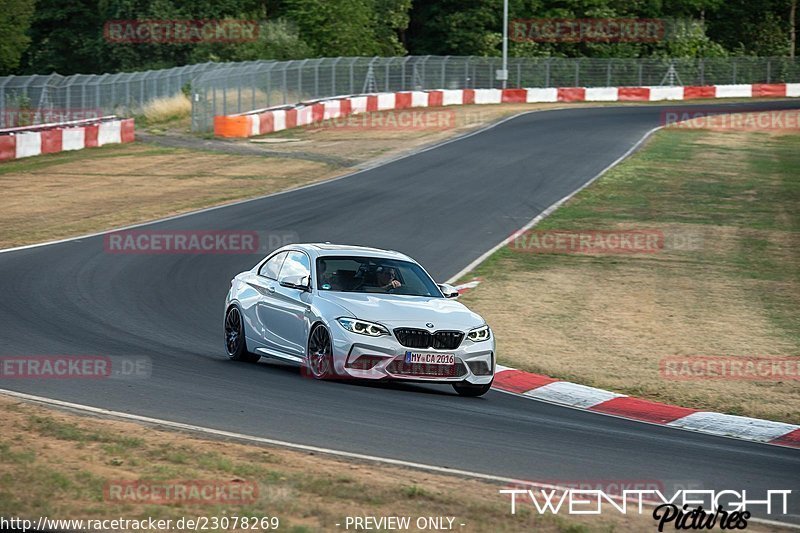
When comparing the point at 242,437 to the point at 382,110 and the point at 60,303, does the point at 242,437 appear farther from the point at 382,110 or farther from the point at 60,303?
the point at 382,110

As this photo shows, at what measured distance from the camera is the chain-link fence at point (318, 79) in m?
45.2

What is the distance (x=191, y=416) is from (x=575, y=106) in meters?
51.5

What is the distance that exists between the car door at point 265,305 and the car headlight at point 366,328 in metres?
1.49

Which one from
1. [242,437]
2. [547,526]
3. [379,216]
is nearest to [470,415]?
[242,437]

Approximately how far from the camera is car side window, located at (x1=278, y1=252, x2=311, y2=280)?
544 inches

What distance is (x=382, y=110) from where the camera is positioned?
5441 cm

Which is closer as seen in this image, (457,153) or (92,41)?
(457,153)

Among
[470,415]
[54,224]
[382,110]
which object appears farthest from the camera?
[382,110]

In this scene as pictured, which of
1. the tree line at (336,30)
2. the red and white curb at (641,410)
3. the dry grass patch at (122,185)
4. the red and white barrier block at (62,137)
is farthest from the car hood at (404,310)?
the tree line at (336,30)

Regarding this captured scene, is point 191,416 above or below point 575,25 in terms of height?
below

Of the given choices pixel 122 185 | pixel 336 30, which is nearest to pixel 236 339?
pixel 122 185

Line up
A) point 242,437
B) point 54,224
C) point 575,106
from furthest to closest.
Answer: point 575,106
point 54,224
point 242,437

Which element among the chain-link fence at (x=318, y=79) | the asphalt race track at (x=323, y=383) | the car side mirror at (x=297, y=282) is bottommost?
the asphalt race track at (x=323, y=383)

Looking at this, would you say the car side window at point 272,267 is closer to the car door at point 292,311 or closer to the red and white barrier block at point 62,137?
the car door at point 292,311
